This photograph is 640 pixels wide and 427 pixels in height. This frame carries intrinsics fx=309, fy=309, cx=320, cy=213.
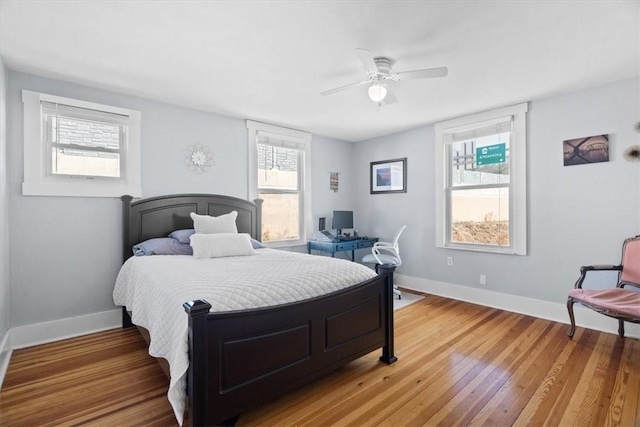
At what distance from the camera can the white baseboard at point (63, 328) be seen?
2764mm

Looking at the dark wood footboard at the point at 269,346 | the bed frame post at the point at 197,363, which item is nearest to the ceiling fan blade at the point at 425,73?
the dark wood footboard at the point at 269,346

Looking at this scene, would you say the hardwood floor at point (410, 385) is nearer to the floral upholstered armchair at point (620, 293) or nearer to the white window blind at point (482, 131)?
the floral upholstered armchair at point (620, 293)

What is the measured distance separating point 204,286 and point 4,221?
2090mm

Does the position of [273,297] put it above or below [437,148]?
below

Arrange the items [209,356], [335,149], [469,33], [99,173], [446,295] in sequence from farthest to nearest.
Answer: [335,149] < [446,295] < [99,173] < [469,33] < [209,356]

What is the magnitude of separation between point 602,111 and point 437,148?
173 cm

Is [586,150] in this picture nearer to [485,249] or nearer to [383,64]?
[485,249]

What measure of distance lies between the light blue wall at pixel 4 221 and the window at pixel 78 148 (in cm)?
18

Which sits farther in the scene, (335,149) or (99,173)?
(335,149)

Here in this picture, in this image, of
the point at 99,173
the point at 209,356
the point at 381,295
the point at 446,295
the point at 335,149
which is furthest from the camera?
the point at 335,149

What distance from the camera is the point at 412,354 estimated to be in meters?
2.61

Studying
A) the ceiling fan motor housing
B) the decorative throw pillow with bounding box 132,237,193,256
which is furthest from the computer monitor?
the ceiling fan motor housing

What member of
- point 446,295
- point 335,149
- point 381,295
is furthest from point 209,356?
point 335,149

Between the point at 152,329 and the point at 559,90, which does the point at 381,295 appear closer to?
the point at 152,329
